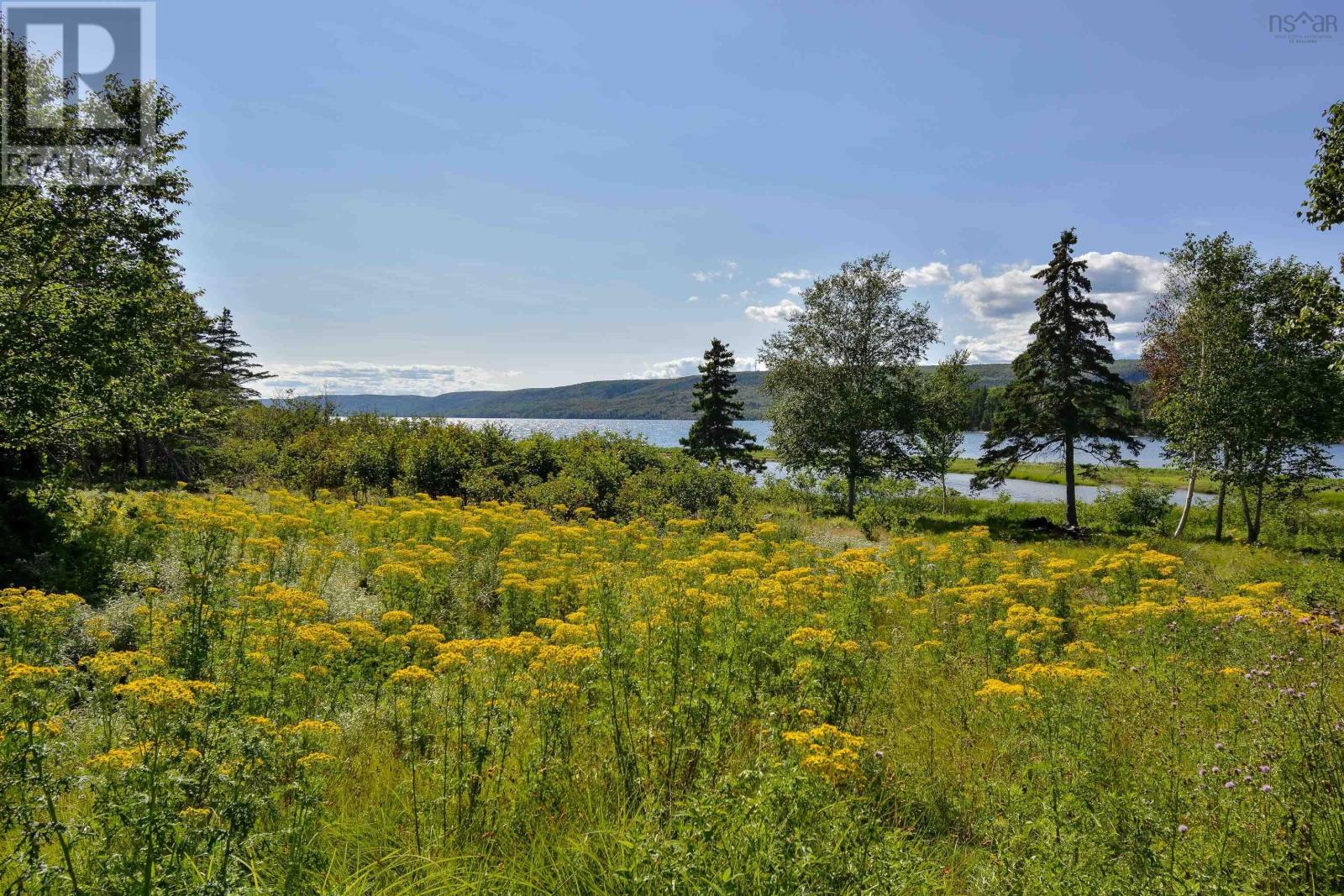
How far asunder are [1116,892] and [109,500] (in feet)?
47.0

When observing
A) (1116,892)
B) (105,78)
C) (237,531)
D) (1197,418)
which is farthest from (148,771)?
(1197,418)

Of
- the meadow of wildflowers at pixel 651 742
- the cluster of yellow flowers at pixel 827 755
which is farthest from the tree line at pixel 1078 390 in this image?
the cluster of yellow flowers at pixel 827 755

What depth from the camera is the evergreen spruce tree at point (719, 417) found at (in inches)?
1443

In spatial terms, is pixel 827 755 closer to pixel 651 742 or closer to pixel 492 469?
pixel 651 742

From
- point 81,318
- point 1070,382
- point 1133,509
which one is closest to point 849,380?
point 1070,382

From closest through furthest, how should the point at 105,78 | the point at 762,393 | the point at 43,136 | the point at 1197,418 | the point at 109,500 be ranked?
the point at 109,500
the point at 43,136
the point at 105,78
the point at 1197,418
the point at 762,393

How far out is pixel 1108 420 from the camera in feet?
74.8

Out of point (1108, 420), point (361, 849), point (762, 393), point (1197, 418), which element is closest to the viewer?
point (361, 849)

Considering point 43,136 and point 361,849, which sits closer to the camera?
point 361,849

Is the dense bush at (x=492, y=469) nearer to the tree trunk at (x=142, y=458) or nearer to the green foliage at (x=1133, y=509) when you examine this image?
the tree trunk at (x=142, y=458)

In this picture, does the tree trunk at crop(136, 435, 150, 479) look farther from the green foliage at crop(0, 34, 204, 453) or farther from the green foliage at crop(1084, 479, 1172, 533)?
the green foliage at crop(1084, 479, 1172, 533)

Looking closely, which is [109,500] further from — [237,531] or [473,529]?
[473,529]

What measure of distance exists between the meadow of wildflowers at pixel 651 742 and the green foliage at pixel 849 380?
59.9 ft

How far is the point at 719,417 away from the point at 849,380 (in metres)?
11.8
